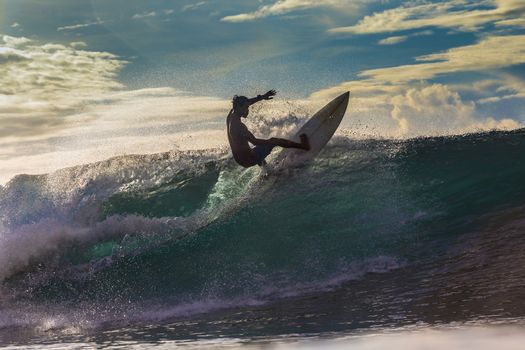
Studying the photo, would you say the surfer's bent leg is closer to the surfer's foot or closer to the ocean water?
the surfer's foot

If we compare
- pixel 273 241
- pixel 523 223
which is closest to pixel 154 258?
pixel 273 241

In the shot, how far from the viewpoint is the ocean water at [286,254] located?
4.88 meters

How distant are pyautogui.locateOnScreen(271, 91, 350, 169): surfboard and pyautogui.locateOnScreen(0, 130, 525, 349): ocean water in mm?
274

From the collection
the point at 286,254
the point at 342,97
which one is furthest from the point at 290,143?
the point at 286,254

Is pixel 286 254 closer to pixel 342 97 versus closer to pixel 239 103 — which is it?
pixel 239 103

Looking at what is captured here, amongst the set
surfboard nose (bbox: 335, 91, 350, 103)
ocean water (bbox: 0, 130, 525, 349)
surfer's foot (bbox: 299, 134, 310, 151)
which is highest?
surfboard nose (bbox: 335, 91, 350, 103)

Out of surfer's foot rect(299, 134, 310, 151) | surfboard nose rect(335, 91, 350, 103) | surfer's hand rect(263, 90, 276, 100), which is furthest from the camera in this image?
surfboard nose rect(335, 91, 350, 103)

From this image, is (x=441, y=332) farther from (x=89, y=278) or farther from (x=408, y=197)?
(x=89, y=278)

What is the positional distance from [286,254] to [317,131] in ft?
11.9

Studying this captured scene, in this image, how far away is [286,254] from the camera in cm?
733

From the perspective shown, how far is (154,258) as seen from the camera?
827 cm

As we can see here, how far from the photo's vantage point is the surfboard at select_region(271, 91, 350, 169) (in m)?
10.2

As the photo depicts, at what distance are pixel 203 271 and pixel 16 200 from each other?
6.59 meters

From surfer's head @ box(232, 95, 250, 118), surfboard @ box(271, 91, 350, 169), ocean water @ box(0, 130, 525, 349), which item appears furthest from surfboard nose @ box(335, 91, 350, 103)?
surfer's head @ box(232, 95, 250, 118)
